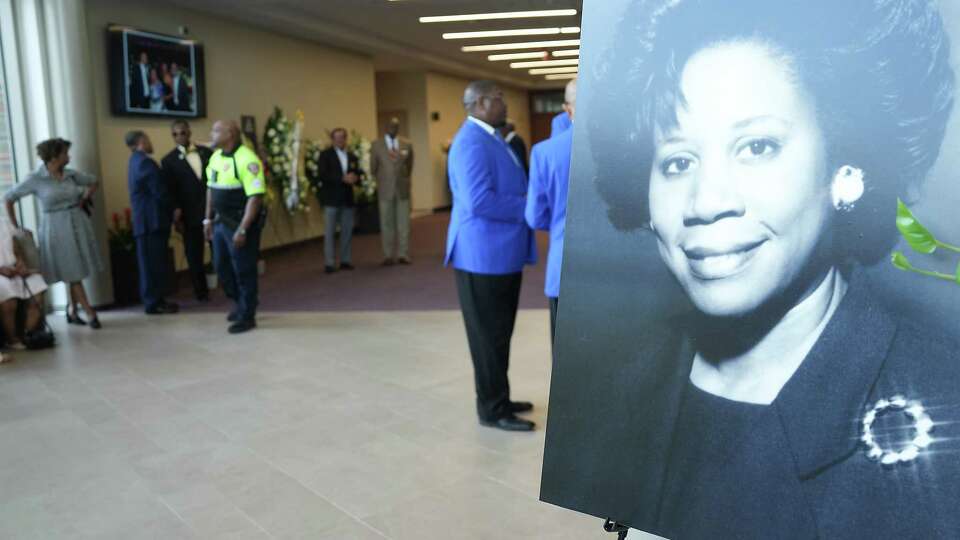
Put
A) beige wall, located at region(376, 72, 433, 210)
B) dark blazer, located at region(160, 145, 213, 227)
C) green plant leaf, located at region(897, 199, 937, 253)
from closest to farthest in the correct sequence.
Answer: green plant leaf, located at region(897, 199, 937, 253) < dark blazer, located at region(160, 145, 213, 227) < beige wall, located at region(376, 72, 433, 210)

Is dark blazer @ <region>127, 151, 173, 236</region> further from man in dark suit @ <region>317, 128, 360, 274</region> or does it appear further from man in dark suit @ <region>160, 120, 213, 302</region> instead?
man in dark suit @ <region>317, 128, 360, 274</region>

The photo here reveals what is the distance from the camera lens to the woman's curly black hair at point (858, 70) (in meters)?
1.28

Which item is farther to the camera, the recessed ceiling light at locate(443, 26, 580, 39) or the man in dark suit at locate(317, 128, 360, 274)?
the recessed ceiling light at locate(443, 26, 580, 39)

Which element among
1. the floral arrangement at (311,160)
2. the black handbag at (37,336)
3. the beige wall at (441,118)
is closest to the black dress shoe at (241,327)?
the black handbag at (37,336)

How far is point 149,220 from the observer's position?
768 centimetres

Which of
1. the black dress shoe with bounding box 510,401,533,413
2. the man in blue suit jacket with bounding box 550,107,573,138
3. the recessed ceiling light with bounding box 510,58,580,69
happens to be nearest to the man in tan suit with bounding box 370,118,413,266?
the black dress shoe with bounding box 510,401,533,413

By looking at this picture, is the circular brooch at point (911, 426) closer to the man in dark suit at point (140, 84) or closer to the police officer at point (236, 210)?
the police officer at point (236, 210)

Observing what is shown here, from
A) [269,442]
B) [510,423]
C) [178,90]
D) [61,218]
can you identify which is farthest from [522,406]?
[178,90]

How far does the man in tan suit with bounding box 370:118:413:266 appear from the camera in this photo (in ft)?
34.1

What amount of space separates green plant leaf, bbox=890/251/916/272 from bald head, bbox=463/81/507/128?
274 centimetres

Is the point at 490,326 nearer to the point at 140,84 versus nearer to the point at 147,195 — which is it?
the point at 147,195

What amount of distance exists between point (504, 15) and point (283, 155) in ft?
11.7

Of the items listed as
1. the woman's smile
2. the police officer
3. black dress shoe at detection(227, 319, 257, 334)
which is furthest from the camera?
black dress shoe at detection(227, 319, 257, 334)

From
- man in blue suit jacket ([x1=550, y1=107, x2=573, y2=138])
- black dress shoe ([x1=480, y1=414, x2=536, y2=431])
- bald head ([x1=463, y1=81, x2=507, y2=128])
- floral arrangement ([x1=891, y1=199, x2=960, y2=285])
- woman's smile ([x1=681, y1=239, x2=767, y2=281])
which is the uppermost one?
bald head ([x1=463, y1=81, x2=507, y2=128])
